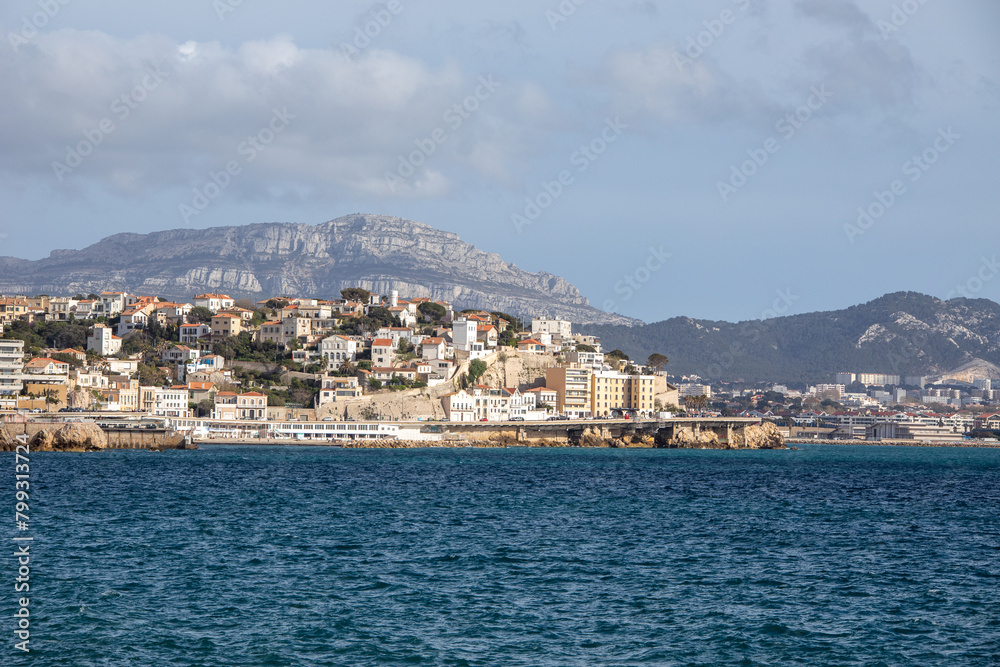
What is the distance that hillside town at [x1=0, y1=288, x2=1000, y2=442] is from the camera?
314 feet

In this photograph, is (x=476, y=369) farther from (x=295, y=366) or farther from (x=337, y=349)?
(x=295, y=366)

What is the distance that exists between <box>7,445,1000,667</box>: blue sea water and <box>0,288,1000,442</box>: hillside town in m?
54.8

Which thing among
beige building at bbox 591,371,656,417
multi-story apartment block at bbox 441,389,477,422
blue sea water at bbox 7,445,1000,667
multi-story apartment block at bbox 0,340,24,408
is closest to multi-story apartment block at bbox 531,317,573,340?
beige building at bbox 591,371,656,417

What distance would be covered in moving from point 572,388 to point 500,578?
9537 centimetres

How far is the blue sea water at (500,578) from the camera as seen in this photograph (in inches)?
597

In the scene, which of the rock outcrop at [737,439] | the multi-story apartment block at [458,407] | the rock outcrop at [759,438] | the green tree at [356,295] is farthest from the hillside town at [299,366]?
the rock outcrop at [737,439]

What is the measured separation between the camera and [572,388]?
115 metres

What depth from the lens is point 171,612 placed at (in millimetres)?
16797

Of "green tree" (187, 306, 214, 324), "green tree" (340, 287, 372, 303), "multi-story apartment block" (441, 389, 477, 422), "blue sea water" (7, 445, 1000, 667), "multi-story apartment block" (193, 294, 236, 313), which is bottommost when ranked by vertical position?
"blue sea water" (7, 445, 1000, 667)

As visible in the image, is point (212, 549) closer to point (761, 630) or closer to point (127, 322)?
point (761, 630)

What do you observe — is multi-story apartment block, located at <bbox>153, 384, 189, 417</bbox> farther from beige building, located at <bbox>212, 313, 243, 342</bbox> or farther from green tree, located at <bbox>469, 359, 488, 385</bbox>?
green tree, located at <bbox>469, 359, 488, 385</bbox>

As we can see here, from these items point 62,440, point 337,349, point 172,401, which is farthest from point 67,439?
point 337,349

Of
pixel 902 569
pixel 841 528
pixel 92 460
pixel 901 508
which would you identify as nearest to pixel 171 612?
pixel 902 569

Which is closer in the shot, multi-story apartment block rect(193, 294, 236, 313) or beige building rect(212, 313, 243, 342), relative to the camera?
beige building rect(212, 313, 243, 342)
